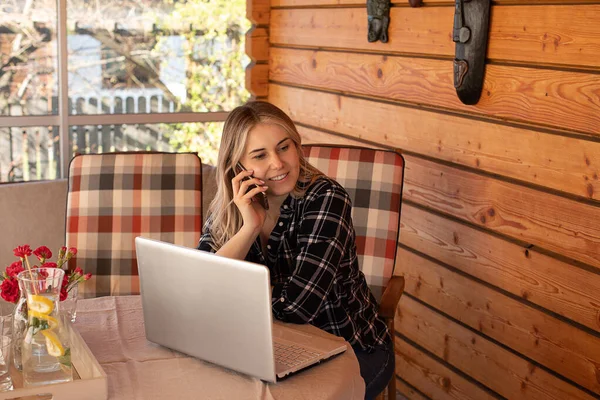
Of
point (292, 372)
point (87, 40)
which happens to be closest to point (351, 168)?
point (292, 372)

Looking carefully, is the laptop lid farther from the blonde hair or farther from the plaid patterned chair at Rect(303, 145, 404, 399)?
the plaid patterned chair at Rect(303, 145, 404, 399)

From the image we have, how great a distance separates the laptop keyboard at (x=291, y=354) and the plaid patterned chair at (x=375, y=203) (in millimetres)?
1037

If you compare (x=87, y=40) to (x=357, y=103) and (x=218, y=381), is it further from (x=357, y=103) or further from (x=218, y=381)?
(x=218, y=381)

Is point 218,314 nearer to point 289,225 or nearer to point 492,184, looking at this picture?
point 289,225

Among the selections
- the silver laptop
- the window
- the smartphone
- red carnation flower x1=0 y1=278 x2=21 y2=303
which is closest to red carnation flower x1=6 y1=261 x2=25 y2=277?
red carnation flower x1=0 y1=278 x2=21 y2=303

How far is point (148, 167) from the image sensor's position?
2691mm

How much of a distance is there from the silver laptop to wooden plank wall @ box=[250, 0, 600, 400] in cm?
94

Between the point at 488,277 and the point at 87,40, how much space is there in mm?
2313

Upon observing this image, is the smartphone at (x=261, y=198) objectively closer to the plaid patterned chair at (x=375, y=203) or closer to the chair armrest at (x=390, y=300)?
the chair armrest at (x=390, y=300)

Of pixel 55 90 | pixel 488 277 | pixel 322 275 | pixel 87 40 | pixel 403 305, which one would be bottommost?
pixel 403 305

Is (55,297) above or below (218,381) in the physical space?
above

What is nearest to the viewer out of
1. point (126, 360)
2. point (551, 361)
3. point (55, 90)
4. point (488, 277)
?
→ point (126, 360)

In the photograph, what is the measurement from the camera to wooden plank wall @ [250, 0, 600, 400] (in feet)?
7.45

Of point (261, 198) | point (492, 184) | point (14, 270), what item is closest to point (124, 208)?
point (261, 198)
